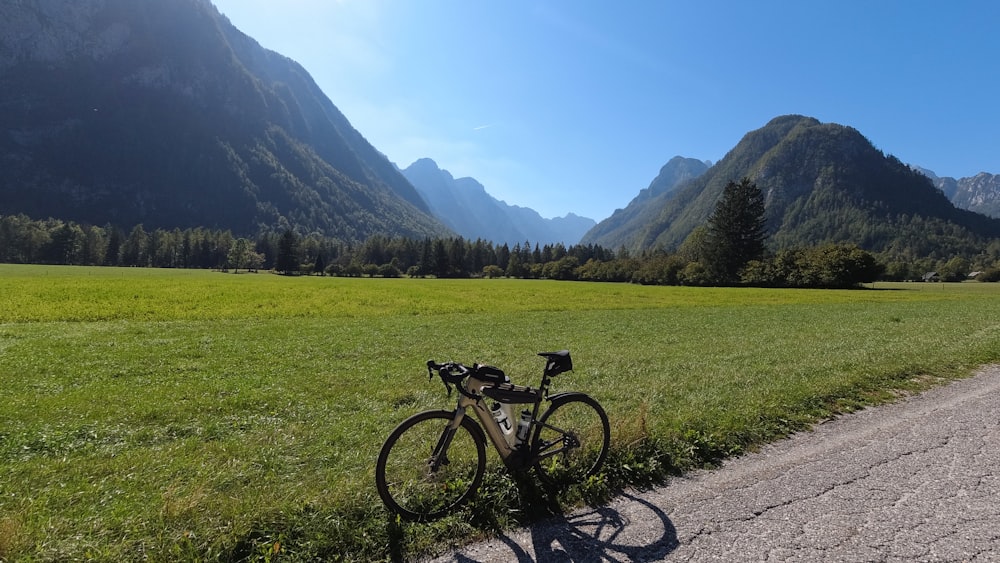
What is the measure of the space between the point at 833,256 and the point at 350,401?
335 ft

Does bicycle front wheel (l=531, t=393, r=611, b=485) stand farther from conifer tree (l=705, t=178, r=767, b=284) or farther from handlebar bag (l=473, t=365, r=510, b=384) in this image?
conifer tree (l=705, t=178, r=767, b=284)

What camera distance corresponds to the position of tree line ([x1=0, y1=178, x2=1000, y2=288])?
8819cm

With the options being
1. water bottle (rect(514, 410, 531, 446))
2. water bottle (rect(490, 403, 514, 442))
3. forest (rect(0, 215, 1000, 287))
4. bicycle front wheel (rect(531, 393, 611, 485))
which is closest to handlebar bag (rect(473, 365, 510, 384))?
water bottle (rect(490, 403, 514, 442))

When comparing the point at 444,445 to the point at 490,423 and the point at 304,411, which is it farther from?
the point at 304,411

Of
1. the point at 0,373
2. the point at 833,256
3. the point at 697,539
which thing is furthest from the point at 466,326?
the point at 833,256

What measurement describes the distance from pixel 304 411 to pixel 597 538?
6671 mm

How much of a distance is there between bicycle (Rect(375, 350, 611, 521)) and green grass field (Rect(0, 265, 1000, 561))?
284 mm

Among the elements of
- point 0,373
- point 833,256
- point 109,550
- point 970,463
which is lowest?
point 0,373

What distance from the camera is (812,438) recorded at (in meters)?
7.07

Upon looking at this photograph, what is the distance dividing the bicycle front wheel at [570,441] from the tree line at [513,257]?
98.1 meters

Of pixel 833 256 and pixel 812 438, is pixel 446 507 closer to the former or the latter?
pixel 812 438

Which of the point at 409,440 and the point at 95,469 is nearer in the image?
the point at 409,440

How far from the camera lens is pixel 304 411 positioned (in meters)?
8.70

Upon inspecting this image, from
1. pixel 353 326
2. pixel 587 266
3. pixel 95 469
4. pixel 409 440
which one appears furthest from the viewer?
pixel 587 266
